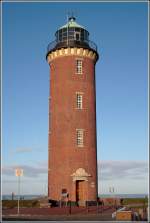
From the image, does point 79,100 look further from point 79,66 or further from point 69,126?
point 79,66

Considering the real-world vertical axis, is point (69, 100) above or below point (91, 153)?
above

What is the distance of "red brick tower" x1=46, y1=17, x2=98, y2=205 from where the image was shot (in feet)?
107

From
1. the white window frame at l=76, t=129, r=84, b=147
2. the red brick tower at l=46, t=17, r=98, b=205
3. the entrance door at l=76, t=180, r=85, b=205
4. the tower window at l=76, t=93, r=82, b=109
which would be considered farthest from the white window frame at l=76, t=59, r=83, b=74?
the entrance door at l=76, t=180, r=85, b=205

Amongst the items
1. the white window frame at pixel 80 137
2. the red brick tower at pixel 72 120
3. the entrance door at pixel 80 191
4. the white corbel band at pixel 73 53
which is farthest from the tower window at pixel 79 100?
the entrance door at pixel 80 191

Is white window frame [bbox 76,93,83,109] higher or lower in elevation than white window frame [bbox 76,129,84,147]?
higher

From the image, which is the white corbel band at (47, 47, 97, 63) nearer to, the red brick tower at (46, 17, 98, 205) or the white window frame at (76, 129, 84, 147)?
the red brick tower at (46, 17, 98, 205)

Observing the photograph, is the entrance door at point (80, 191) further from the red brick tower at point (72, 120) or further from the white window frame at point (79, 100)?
the white window frame at point (79, 100)

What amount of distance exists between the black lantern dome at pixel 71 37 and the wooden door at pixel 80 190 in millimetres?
12170

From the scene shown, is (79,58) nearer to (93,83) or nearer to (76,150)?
(93,83)

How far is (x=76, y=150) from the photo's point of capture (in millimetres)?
32875

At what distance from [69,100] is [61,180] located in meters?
6.92

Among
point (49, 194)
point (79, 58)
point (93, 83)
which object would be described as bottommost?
point (49, 194)

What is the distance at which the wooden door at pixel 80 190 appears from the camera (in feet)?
107

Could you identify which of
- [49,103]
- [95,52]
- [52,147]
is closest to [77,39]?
[95,52]
